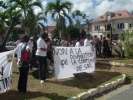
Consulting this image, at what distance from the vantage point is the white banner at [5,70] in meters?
11.8

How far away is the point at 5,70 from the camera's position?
12.0 m

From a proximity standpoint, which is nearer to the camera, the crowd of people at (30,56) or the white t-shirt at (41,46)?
the crowd of people at (30,56)

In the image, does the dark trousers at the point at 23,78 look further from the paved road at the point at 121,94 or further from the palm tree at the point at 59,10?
the palm tree at the point at 59,10

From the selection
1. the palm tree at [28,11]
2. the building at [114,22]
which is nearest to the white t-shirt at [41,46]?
the palm tree at [28,11]

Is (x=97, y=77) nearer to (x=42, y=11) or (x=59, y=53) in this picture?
(x=59, y=53)

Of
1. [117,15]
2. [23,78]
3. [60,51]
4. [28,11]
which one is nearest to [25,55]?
[23,78]

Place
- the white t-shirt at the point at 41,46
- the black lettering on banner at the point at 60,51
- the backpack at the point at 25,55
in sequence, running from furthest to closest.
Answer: the black lettering on banner at the point at 60,51 < the white t-shirt at the point at 41,46 < the backpack at the point at 25,55

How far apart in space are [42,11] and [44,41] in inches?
1280

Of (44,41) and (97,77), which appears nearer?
(44,41)

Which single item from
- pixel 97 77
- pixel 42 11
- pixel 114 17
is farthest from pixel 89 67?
pixel 114 17

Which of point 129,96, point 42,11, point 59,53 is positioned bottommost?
point 129,96

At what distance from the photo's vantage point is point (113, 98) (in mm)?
13867

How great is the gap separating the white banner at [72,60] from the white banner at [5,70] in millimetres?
3329

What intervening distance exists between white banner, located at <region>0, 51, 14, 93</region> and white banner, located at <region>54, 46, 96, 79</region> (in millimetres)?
3329
